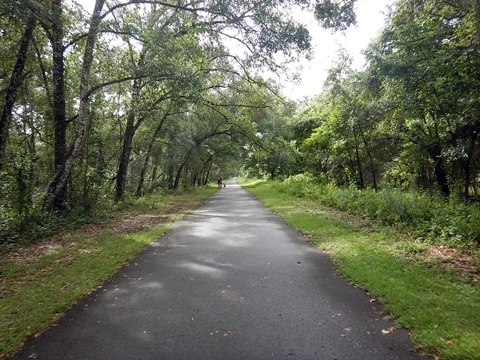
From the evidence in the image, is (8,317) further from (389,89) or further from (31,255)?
(389,89)

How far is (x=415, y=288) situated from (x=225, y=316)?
2.84 meters

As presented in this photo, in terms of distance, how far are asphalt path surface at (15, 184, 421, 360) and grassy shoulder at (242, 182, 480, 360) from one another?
25 cm

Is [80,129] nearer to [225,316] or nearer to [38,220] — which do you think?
[38,220]

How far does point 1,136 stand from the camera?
7129 millimetres

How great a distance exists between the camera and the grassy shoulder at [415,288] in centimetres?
285

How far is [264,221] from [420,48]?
7244 millimetres

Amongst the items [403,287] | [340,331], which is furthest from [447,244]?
[340,331]

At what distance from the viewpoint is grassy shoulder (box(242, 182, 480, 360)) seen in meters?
2.85

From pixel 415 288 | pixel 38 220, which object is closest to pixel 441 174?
pixel 415 288

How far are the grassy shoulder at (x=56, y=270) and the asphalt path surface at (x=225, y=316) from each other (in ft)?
0.89

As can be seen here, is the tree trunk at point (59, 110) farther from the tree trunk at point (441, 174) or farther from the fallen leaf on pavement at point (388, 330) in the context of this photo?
the tree trunk at point (441, 174)

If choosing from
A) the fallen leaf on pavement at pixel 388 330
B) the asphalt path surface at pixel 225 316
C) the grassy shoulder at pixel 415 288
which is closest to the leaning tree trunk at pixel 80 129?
the asphalt path surface at pixel 225 316

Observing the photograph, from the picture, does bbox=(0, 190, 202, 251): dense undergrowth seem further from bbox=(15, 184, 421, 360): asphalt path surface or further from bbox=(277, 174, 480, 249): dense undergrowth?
bbox=(277, 174, 480, 249): dense undergrowth

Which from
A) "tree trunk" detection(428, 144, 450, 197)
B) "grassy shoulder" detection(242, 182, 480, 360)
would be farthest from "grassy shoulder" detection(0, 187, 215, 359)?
"tree trunk" detection(428, 144, 450, 197)
